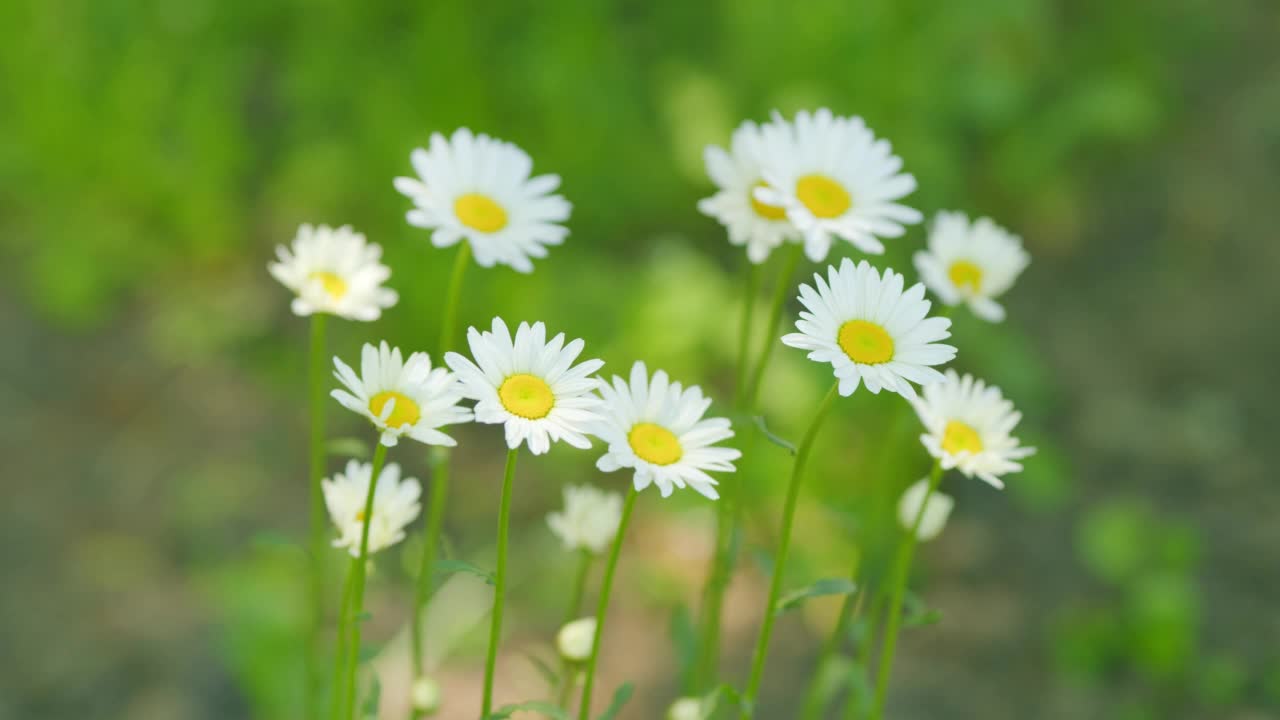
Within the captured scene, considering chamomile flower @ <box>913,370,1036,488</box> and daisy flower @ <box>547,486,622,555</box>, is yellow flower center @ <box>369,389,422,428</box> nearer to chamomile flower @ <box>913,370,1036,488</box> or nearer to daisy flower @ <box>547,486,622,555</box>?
daisy flower @ <box>547,486,622,555</box>

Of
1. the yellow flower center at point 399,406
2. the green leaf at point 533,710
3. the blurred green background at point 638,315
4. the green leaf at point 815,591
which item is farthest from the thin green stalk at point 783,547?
the blurred green background at point 638,315

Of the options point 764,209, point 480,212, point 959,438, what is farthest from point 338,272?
point 959,438

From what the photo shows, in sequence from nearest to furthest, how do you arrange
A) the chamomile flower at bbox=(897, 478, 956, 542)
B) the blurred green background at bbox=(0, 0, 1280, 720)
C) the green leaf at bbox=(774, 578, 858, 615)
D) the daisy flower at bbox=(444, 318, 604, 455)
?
the daisy flower at bbox=(444, 318, 604, 455)
the green leaf at bbox=(774, 578, 858, 615)
the chamomile flower at bbox=(897, 478, 956, 542)
the blurred green background at bbox=(0, 0, 1280, 720)

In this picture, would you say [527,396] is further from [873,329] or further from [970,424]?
[970,424]

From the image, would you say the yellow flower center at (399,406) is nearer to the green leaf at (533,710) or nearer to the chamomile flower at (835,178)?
the green leaf at (533,710)

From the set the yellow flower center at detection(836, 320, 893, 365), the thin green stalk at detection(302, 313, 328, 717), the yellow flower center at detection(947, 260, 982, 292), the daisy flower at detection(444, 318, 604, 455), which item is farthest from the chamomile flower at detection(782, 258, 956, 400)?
the thin green stalk at detection(302, 313, 328, 717)

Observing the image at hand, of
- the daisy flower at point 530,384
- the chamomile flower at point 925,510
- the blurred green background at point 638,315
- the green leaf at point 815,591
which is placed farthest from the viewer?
the blurred green background at point 638,315
